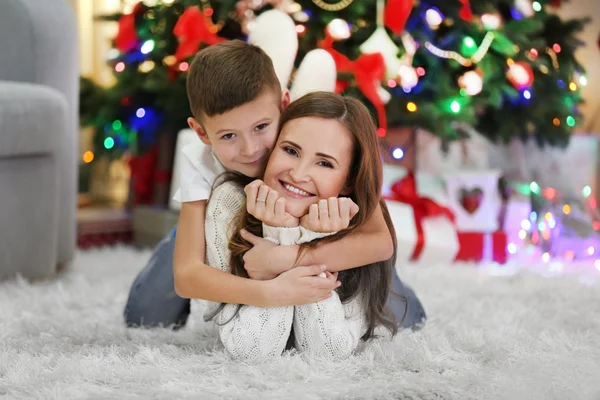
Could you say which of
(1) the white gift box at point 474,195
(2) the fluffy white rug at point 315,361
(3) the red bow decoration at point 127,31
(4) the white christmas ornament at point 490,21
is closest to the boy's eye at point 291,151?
(2) the fluffy white rug at point 315,361

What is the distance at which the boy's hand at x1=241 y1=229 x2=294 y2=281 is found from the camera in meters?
1.11

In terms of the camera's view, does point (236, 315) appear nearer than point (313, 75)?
Yes

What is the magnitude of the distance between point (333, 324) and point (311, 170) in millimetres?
227

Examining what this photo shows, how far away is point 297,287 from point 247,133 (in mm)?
243

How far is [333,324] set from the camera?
113 cm

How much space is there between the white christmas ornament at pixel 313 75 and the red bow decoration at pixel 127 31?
1136 millimetres

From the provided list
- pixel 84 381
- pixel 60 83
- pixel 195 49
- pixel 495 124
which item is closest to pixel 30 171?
pixel 60 83

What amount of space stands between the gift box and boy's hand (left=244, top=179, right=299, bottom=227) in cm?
100

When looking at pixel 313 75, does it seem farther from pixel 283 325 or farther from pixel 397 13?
pixel 397 13

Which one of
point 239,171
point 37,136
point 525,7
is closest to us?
point 239,171

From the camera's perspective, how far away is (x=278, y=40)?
154 centimetres

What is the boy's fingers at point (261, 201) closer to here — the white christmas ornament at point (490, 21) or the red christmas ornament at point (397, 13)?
the red christmas ornament at point (397, 13)

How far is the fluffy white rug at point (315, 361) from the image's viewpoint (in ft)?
3.19

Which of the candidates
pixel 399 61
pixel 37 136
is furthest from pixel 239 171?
pixel 399 61
